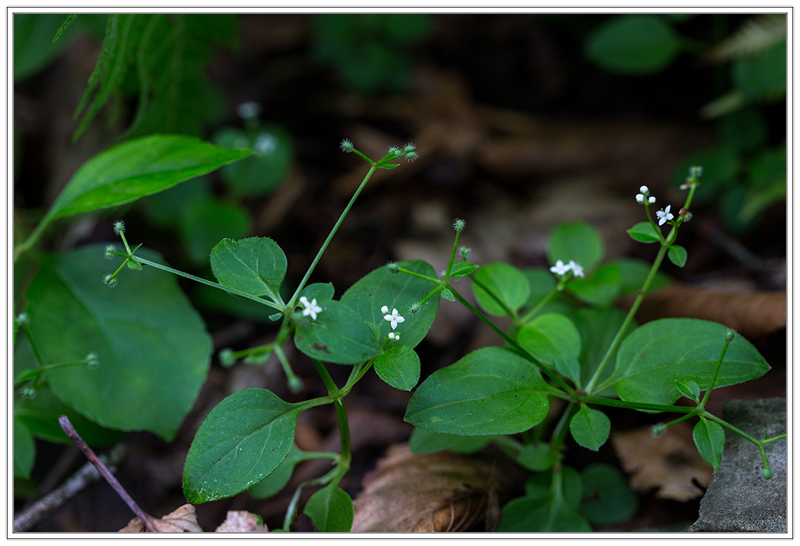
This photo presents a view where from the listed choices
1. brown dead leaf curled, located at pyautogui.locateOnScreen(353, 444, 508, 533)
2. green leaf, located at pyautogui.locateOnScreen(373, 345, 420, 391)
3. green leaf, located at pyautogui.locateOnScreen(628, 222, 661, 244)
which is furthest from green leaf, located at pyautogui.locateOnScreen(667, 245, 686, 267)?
brown dead leaf curled, located at pyautogui.locateOnScreen(353, 444, 508, 533)

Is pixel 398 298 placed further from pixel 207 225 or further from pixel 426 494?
pixel 207 225

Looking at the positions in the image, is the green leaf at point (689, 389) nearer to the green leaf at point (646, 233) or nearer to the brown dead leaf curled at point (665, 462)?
the green leaf at point (646, 233)

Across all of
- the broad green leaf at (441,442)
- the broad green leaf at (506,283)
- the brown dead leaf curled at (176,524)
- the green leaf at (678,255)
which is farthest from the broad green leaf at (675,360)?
the brown dead leaf curled at (176,524)

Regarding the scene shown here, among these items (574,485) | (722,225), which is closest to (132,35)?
(574,485)

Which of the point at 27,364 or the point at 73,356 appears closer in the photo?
the point at 73,356
